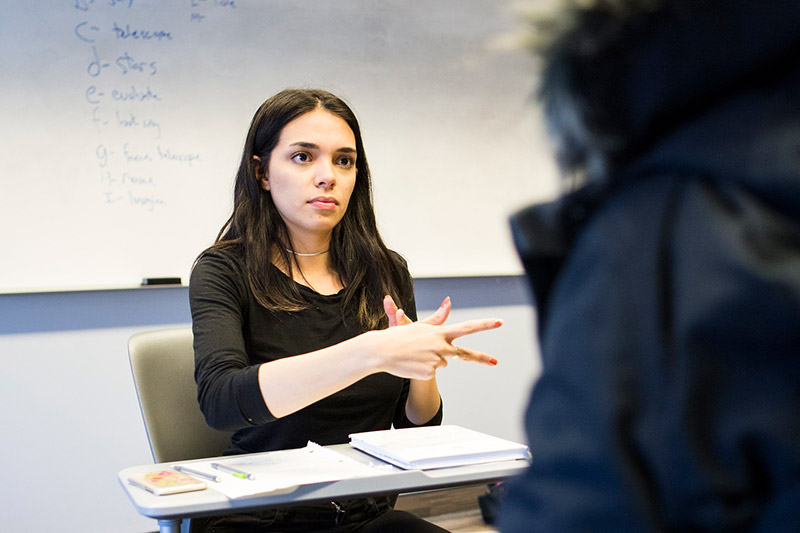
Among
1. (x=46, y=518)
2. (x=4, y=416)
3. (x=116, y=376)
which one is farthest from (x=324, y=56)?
(x=46, y=518)

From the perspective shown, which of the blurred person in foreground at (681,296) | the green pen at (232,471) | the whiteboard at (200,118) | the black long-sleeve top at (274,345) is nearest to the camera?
the blurred person in foreground at (681,296)

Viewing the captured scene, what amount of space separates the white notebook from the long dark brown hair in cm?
37

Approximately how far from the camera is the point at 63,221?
8.54 ft

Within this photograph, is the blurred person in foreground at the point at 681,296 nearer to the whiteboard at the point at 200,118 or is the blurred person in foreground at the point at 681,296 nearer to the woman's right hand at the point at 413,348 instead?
the woman's right hand at the point at 413,348

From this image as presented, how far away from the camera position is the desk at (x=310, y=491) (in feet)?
3.42

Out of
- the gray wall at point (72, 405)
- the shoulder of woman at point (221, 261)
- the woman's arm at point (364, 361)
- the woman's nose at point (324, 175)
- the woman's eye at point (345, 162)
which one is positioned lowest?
the gray wall at point (72, 405)

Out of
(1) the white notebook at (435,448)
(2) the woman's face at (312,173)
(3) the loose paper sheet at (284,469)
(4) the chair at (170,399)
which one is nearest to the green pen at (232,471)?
(3) the loose paper sheet at (284,469)

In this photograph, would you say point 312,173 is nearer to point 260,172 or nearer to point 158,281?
point 260,172

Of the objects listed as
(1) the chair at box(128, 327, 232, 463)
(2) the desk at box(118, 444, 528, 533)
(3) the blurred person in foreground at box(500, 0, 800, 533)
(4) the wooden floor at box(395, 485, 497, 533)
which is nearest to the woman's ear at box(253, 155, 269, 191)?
(1) the chair at box(128, 327, 232, 463)

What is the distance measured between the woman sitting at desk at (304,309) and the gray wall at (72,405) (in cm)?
112

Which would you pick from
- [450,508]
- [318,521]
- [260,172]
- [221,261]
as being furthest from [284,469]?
[450,508]

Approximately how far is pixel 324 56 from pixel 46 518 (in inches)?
78.3

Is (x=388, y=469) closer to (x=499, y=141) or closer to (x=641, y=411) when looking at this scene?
(x=641, y=411)

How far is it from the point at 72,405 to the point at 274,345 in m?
1.41
